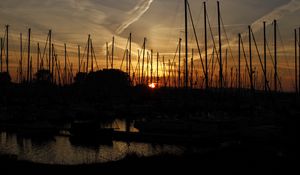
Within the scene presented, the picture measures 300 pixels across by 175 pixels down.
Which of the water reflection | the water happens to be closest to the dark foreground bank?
the water

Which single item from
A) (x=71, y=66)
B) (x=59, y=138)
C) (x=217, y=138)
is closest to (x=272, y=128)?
(x=217, y=138)

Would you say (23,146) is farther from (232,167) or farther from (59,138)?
(232,167)

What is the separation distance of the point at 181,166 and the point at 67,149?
14406 millimetres

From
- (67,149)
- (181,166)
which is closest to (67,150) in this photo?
(67,149)

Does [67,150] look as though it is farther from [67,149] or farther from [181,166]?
[181,166]

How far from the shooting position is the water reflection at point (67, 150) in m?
24.8

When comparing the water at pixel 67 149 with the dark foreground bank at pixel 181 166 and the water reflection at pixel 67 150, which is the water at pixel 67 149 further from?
the dark foreground bank at pixel 181 166

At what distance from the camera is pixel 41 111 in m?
44.7

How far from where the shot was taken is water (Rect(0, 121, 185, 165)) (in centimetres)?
2482

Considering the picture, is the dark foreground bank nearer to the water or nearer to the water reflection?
the water

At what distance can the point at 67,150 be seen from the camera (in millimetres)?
27922

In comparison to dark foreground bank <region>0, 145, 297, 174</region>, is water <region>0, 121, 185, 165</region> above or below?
below

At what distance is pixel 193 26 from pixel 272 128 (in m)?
16.6

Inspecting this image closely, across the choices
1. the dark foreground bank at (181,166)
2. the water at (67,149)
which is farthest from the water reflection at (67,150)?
the dark foreground bank at (181,166)
